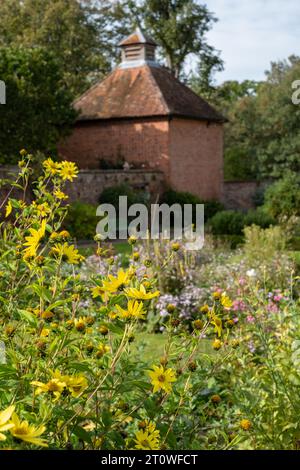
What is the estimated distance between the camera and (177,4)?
30.7 metres

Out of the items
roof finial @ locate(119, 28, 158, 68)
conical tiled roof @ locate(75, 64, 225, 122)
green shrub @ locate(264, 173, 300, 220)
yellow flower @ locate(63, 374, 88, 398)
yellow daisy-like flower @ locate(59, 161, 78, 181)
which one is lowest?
green shrub @ locate(264, 173, 300, 220)

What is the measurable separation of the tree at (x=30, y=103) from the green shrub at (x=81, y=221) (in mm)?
4578

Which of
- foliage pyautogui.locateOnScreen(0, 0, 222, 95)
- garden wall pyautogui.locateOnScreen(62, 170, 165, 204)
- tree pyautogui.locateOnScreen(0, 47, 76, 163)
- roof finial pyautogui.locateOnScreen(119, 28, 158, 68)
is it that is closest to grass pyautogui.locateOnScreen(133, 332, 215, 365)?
garden wall pyautogui.locateOnScreen(62, 170, 165, 204)

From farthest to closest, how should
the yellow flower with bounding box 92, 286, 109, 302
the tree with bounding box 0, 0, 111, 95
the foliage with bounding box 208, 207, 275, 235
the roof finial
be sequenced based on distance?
the tree with bounding box 0, 0, 111, 95, the roof finial, the foliage with bounding box 208, 207, 275, 235, the yellow flower with bounding box 92, 286, 109, 302

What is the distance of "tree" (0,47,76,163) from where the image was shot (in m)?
22.5

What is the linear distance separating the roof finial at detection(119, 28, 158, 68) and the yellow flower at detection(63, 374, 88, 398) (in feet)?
80.5

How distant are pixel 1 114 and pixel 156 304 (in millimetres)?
15211

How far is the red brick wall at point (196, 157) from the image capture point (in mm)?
25078

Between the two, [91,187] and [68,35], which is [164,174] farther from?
[68,35]

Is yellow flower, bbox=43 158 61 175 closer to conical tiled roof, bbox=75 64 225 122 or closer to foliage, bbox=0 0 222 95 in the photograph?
conical tiled roof, bbox=75 64 225 122

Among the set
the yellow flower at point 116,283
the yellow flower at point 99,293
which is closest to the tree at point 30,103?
the yellow flower at point 99,293

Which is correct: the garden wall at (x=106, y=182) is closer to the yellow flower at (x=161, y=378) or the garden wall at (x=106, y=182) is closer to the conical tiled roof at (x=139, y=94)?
the conical tiled roof at (x=139, y=94)

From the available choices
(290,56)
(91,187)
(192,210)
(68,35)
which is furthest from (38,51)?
(290,56)

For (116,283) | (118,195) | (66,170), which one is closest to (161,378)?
(116,283)
